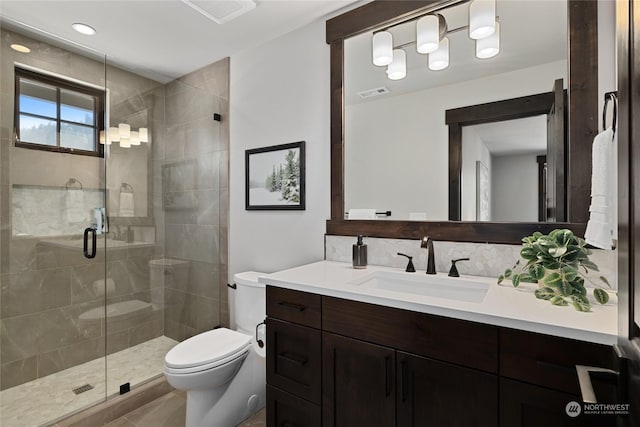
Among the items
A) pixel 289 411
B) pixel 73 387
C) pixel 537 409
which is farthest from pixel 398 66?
pixel 73 387

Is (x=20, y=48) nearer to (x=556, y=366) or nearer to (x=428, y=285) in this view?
(x=428, y=285)

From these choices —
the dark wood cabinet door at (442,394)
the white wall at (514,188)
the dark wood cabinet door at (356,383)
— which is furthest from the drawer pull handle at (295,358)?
the white wall at (514,188)

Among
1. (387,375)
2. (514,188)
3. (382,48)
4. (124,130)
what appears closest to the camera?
(387,375)

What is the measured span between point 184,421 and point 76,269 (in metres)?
1.32

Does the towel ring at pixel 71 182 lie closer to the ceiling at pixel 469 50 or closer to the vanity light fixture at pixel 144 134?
the vanity light fixture at pixel 144 134

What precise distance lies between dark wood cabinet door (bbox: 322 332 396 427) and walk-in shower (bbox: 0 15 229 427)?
1.54m

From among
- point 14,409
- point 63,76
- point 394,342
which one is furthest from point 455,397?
point 63,76

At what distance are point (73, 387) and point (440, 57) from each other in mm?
2988

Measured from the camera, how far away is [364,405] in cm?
117

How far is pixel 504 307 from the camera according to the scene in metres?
1.00

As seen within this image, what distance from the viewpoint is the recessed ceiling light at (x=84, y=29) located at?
207 centimetres

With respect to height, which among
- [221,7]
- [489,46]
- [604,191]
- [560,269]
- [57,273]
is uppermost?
[221,7]

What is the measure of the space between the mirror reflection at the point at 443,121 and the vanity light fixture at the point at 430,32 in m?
0.03

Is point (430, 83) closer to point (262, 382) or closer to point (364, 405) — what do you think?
point (364, 405)
